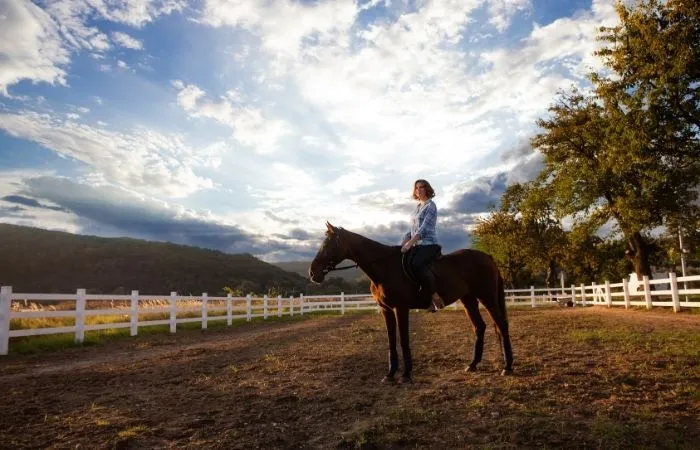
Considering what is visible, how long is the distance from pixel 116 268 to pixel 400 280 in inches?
3762

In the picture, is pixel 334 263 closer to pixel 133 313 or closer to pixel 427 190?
pixel 427 190

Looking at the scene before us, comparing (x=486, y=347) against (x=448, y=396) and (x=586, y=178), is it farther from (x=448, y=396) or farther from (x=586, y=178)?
(x=586, y=178)

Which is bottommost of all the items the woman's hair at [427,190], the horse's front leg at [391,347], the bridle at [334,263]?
the horse's front leg at [391,347]

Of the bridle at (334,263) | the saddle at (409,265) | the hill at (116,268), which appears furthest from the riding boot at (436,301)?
the hill at (116,268)

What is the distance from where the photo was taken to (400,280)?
645cm

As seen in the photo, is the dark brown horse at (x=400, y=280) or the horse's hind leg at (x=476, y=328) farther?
A: the horse's hind leg at (x=476, y=328)

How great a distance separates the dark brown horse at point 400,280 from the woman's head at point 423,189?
2.84 feet

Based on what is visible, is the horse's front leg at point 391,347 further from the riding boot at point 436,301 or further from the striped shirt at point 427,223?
the striped shirt at point 427,223

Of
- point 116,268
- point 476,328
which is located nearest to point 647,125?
point 476,328

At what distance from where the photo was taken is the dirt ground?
155 inches

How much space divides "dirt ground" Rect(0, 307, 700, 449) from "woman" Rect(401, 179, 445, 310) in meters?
1.35

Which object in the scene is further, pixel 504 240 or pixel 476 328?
pixel 504 240

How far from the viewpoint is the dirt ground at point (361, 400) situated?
155 inches

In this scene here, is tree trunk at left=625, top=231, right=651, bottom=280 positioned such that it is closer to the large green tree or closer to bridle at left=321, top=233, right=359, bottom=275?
the large green tree
